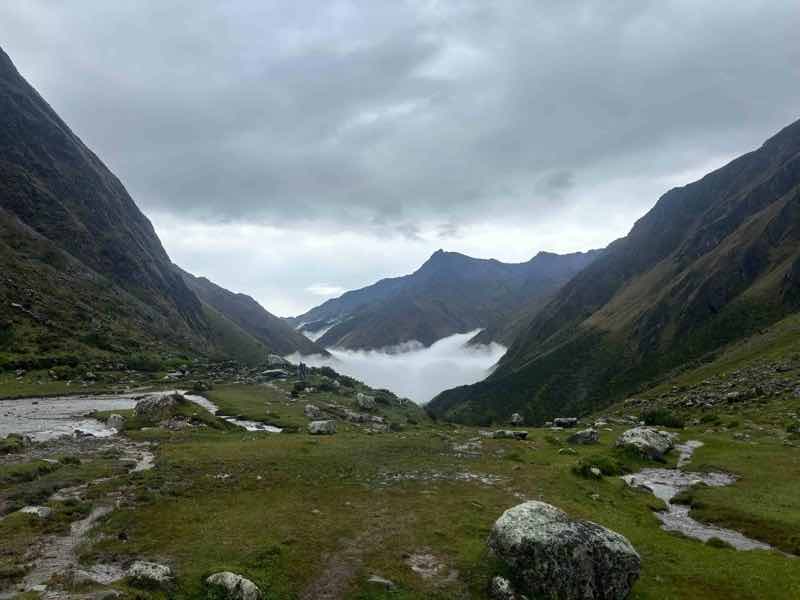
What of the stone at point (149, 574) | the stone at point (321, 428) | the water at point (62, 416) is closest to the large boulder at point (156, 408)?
the water at point (62, 416)

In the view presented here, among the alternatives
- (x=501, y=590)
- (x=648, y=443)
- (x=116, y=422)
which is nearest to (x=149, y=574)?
(x=501, y=590)

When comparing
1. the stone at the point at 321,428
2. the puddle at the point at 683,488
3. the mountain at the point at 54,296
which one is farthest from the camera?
the mountain at the point at 54,296


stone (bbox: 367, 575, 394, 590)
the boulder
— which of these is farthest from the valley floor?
the boulder

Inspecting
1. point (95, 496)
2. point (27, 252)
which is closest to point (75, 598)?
point (95, 496)

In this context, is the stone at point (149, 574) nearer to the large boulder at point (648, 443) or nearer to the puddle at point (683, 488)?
the puddle at point (683, 488)

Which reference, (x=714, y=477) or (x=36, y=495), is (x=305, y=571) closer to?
(x=36, y=495)

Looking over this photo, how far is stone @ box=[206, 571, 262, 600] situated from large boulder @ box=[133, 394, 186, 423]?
46399mm

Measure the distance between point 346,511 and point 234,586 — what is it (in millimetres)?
13487

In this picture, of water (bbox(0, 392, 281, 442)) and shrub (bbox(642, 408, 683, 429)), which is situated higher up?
water (bbox(0, 392, 281, 442))

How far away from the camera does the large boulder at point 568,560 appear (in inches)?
929

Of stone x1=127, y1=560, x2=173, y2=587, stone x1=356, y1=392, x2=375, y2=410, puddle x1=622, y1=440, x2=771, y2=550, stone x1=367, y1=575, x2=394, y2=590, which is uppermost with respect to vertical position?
stone x1=127, y1=560, x2=173, y2=587

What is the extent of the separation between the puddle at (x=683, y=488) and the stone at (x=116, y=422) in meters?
55.7

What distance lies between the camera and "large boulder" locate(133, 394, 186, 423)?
6325 cm

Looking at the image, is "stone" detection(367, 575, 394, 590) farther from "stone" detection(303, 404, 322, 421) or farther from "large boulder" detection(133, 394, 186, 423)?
"stone" detection(303, 404, 322, 421)
